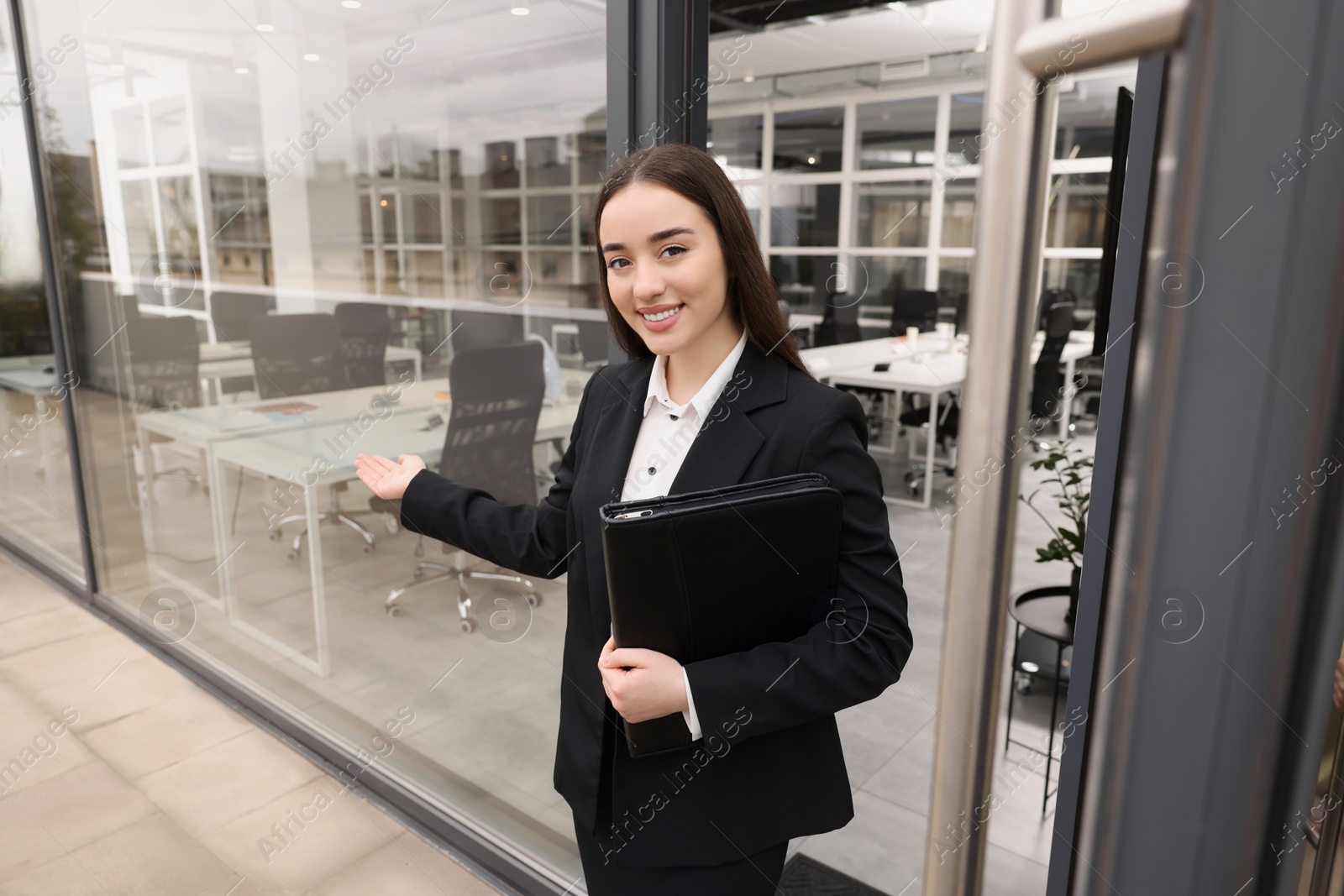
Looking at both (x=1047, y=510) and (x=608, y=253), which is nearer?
(x=608, y=253)

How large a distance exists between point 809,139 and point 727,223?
10253 mm

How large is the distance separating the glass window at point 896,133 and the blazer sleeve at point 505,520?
31.7ft

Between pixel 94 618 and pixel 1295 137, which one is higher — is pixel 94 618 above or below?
below

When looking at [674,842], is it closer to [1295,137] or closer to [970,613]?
[970,613]

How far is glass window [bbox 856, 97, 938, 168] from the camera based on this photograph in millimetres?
9844

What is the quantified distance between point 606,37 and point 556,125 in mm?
320

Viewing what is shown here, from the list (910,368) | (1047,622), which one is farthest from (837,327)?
(1047,622)

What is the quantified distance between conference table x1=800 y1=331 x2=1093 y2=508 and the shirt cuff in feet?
13.1

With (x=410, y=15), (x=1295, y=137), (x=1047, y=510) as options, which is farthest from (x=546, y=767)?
(x=1047, y=510)

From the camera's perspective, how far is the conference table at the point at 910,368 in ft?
18.8

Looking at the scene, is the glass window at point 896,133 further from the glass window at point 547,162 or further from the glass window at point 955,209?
the glass window at point 547,162

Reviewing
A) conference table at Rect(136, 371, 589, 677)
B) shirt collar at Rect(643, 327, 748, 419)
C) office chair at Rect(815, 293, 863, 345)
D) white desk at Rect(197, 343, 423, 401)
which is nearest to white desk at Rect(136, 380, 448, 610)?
conference table at Rect(136, 371, 589, 677)

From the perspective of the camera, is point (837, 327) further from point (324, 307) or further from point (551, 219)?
point (551, 219)

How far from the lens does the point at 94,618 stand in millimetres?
3812
